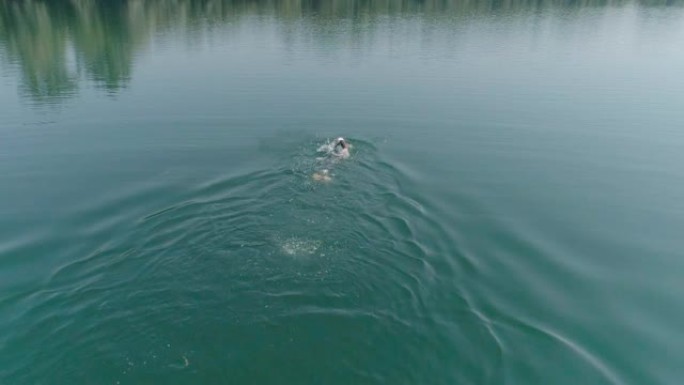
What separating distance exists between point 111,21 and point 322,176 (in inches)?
2293

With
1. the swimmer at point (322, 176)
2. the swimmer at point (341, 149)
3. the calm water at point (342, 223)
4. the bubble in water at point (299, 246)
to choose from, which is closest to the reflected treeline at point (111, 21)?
the calm water at point (342, 223)

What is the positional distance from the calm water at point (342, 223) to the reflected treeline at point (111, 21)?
2.81ft

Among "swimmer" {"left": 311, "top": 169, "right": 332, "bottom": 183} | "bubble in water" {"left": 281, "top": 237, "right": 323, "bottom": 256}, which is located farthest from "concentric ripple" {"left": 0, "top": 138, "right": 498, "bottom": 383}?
"swimmer" {"left": 311, "top": 169, "right": 332, "bottom": 183}

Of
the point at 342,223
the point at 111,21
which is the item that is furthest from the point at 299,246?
the point at 111,21

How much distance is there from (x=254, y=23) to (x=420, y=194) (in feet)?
179

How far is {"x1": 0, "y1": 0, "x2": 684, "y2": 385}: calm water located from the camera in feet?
41.8

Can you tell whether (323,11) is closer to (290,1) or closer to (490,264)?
(290,1)

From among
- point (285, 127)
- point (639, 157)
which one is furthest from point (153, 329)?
point (639, 157)

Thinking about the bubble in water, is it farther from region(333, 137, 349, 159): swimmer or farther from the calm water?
region(333, 137, 349, 159): swimmer

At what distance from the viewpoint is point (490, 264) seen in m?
17.0

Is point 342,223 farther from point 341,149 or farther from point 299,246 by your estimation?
point 341,149

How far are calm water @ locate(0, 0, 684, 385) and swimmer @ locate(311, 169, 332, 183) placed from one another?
0.40 m

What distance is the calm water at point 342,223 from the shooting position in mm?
12734

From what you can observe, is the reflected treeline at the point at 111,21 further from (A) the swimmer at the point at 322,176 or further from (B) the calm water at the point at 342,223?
(A) the swimmer at the point at 322,176
